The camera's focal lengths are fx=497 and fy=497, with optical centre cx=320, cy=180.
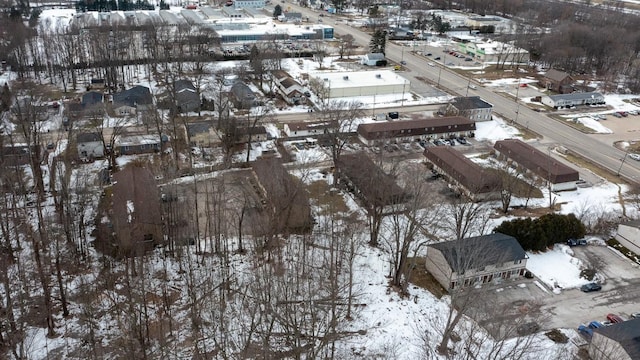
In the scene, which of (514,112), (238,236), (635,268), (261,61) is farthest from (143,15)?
(635,268)

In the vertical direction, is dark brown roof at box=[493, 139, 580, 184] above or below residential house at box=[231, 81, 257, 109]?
below

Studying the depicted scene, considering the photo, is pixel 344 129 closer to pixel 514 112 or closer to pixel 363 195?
pixel 363 195

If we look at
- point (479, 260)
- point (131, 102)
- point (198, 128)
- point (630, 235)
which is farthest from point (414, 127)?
point (131, 102)

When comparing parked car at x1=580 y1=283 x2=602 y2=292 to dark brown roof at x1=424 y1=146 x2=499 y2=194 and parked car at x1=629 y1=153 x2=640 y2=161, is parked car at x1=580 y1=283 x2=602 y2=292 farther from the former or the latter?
parked car at x1=629 y1=153 x2=640 y2=161

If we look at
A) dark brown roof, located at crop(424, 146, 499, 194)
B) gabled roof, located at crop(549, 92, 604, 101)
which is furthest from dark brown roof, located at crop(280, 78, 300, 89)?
gabled roof, located at crop(549, 92, 604, 101)

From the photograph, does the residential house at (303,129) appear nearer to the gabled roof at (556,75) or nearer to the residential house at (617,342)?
the residential house at (617,342)
